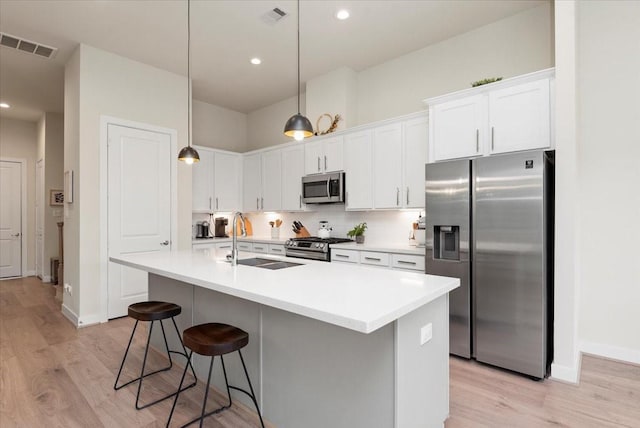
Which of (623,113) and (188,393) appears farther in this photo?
(623,113)

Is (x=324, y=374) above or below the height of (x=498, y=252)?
below

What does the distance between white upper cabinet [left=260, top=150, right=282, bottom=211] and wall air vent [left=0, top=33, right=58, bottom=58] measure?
2856 millimetres

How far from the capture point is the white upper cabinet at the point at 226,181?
18.1 feet

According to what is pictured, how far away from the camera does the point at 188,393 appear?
7.95 feet

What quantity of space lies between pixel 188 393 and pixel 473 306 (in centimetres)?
230

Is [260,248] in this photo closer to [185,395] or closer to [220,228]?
[220,228]

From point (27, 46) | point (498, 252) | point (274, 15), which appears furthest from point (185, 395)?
point (27, 46)

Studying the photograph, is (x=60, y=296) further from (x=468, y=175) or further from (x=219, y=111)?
(x=468, y=175)

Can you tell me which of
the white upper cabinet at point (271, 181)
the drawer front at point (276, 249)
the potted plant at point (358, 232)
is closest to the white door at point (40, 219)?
the white upper cabinet at point (271, 181)

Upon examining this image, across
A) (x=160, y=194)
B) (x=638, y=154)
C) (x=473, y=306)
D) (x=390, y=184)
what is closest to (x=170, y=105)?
Answer: (x=160, y=194)

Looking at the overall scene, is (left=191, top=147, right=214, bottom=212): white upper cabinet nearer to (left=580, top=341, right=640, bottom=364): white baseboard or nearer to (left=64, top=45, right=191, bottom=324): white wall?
(left=64, top=45, right=191, bottom=324): white wall

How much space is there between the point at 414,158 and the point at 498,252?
138 cm

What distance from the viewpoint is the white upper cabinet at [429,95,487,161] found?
10.1 feet

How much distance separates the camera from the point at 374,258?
12.2 feet
